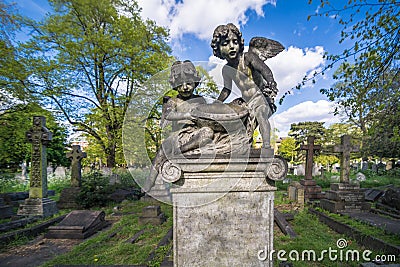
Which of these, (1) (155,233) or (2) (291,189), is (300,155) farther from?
(1) (155,233)

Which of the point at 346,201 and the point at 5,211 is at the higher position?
the point at 346,201

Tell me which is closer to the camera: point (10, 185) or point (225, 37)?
point (225, 37)

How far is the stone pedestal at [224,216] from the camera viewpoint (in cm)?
235

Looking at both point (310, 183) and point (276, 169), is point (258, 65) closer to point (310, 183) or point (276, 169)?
point (276, 169)

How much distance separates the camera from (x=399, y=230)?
4523 millimetres

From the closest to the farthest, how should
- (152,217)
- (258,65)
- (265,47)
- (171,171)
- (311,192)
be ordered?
1. (171,171)
2. (258,65)
3. (265,47)
4. (152,217)
5. (311,192)

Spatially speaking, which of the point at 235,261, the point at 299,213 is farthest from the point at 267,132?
the point at 299,213

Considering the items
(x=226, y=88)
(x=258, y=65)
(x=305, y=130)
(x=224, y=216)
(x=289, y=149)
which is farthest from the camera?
(x=305, y=130)

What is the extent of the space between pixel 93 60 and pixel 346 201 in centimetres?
1406

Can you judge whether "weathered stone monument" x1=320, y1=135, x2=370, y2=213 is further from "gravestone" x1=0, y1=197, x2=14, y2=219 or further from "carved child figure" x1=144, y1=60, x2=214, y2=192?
"gravestone" x1=0, y1=197, x2=14, y2=219

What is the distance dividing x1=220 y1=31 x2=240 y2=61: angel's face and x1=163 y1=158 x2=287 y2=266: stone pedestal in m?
1.28

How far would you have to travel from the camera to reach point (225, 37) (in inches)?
95.1

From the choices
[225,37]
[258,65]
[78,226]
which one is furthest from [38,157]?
[258,65]

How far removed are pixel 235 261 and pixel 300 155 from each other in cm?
3091
